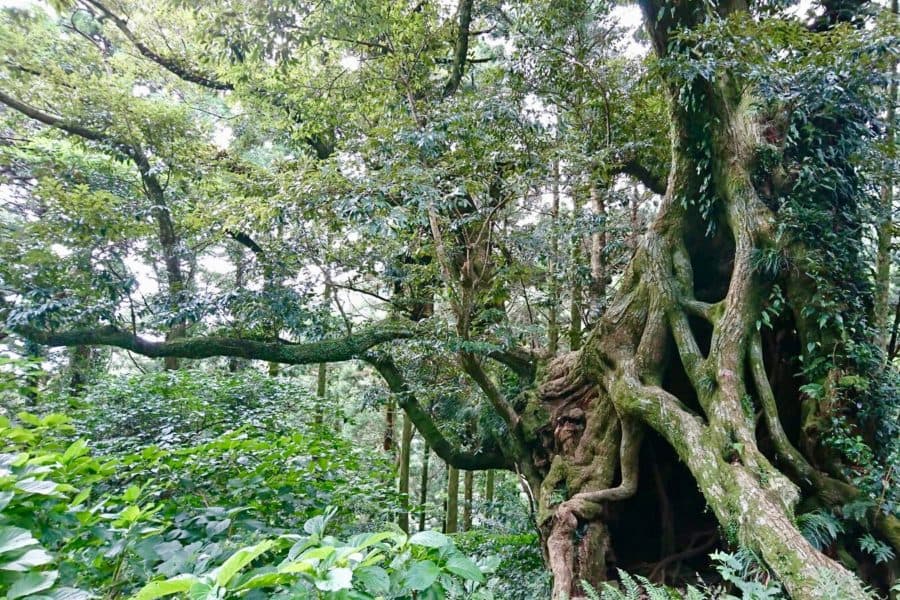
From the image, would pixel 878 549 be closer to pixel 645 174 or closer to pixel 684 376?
pixel 684 376

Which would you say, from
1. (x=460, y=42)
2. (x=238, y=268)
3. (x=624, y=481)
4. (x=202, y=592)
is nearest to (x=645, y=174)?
(x=460, y=42)

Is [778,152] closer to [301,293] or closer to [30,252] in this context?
[301,293]

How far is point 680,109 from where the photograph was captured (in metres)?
3.64

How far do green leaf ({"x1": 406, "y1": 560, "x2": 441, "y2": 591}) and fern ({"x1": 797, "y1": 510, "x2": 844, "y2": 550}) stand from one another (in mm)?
2385

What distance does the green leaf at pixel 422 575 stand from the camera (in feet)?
3.36

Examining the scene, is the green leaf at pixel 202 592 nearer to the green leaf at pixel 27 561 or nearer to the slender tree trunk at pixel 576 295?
the green leaf at pixel 27 561

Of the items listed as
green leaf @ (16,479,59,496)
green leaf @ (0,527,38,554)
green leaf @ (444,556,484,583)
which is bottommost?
green leaf @ (444,556,484,583)

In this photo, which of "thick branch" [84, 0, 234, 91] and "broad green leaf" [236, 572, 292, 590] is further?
"thick branch" [84, 0, 234, 91]

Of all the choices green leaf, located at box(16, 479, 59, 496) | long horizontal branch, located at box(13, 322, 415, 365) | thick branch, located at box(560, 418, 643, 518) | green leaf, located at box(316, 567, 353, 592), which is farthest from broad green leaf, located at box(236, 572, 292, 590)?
long horizontal branch, located at box(13, 322, 415, 365)

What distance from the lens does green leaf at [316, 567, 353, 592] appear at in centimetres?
85

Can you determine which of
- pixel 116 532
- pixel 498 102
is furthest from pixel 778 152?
pixel 116 532

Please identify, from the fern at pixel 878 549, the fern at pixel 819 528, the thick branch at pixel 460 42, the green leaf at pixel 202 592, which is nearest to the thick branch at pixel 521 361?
the fern at pixel 819 528

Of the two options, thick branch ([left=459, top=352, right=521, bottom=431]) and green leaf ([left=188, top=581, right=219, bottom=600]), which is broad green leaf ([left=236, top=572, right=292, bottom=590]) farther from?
thick branch ([left=459, top=352, right=521, bottom=431])

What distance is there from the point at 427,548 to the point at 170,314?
4428 millimetres
